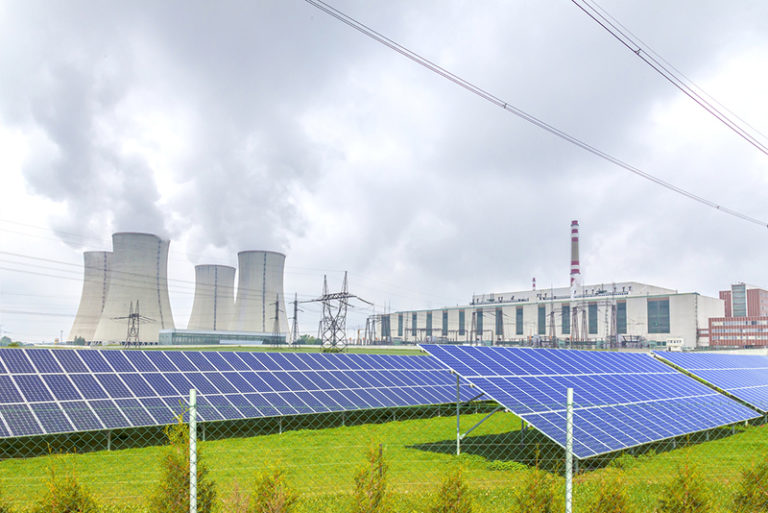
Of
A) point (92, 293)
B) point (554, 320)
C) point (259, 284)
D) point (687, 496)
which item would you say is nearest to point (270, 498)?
point (687, 496)

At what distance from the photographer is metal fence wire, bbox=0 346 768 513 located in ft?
20.0

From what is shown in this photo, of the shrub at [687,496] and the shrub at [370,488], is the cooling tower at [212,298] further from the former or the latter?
the shrub at [687,496]

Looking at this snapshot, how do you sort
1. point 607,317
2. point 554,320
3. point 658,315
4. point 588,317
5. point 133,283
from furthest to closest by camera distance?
point 554,320 < point 588,317 < point 607,317 < point 658,315 < point 133,283

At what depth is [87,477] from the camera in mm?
10359

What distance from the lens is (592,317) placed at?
306 feet

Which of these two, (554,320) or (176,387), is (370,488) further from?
(554,320)

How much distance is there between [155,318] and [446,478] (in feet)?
187

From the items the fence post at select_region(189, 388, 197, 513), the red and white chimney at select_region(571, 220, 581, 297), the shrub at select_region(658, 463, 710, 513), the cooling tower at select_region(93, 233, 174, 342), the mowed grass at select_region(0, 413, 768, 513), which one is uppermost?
the red and white chimney at select_region(571, 220, 581, 297)

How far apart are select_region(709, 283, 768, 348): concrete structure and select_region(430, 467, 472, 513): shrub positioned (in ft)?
283

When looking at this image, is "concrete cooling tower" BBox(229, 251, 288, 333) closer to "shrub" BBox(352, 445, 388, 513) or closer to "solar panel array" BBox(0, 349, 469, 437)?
"solar panel array" BBox(0, 349, 469, 437)

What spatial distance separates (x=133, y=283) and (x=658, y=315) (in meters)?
71.8

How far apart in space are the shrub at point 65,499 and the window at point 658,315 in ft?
296

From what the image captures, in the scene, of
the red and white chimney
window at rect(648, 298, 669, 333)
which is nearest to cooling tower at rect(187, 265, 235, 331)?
the red and white chimney

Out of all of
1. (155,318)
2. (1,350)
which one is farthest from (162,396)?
(155,318)
